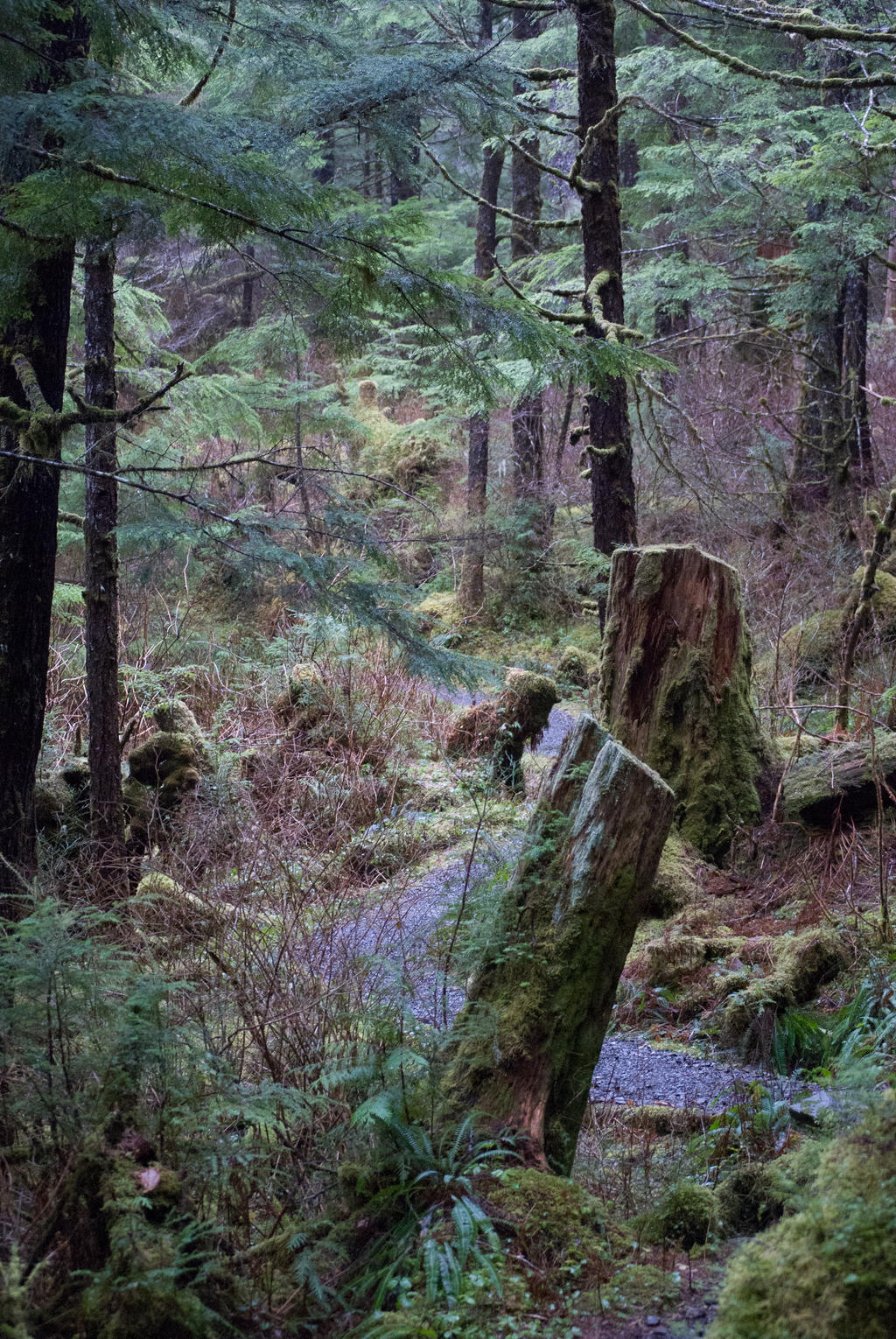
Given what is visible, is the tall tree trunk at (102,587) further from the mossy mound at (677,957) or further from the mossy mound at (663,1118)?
the mossy mound at (663,1118)

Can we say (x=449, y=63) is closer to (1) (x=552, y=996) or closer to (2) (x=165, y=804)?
(1) (x=552, y=996)

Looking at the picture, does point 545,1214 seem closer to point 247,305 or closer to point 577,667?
point 577,667

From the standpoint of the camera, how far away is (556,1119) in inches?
125

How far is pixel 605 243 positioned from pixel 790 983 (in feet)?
19.8

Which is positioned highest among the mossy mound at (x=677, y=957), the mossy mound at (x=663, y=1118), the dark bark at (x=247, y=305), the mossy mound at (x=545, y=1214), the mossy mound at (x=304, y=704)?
the dark bark at (x=247, y=305)

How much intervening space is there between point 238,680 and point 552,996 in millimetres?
7042

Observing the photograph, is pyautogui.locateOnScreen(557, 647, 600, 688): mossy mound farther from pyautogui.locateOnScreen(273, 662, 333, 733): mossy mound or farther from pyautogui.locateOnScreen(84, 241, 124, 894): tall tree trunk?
pyautogui.locateOnScreen(84, 241, 124, 894): tall tree trunk

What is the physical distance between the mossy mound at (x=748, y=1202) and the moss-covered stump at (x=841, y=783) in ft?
10.8

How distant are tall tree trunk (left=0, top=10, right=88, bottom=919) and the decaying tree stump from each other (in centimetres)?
235

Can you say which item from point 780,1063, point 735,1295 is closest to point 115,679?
point 780,1063

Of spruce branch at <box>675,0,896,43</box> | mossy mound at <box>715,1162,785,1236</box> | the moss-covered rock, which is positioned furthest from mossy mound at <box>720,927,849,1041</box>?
spruce branch at <box>675,0,896,43</box>

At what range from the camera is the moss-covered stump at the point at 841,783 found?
19.0 feet

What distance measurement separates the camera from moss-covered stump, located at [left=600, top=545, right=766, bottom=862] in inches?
256

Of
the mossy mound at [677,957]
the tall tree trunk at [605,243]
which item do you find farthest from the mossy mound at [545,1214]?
the tall tree trunk at [605,243]
